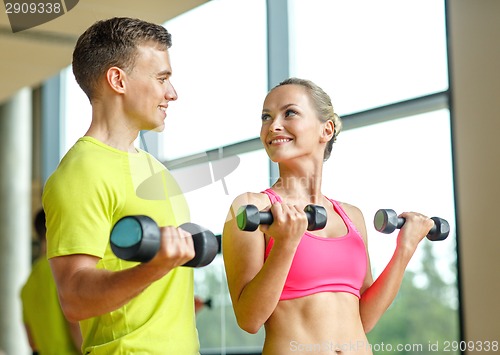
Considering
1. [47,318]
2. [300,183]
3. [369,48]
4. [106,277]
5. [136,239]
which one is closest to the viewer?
[136,239]

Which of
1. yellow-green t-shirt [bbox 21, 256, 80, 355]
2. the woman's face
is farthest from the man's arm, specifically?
yellow-green t-shirt [bbox 21, 256, 80, 355]

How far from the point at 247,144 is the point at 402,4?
2.78ft

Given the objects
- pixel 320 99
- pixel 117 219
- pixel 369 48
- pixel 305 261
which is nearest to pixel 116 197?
pixel 117 219

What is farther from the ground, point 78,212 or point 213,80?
point 213,80

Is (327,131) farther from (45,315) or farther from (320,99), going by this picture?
(45,315)

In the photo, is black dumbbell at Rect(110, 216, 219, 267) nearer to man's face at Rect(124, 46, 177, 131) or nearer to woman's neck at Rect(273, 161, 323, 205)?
man's face at Rect(124, 46, 177, 131)

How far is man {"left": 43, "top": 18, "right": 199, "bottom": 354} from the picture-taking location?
97 cm

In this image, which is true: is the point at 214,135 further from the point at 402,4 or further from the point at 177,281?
the point at 402,4

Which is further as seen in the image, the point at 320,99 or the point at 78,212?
the point at 320,99

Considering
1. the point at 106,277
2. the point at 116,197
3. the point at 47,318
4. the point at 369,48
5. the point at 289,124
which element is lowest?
the point at 47,318

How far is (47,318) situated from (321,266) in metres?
1.26

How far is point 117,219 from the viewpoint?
1005 mm

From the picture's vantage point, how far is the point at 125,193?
102cm

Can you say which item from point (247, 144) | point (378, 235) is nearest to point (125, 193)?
point (247, 144)
